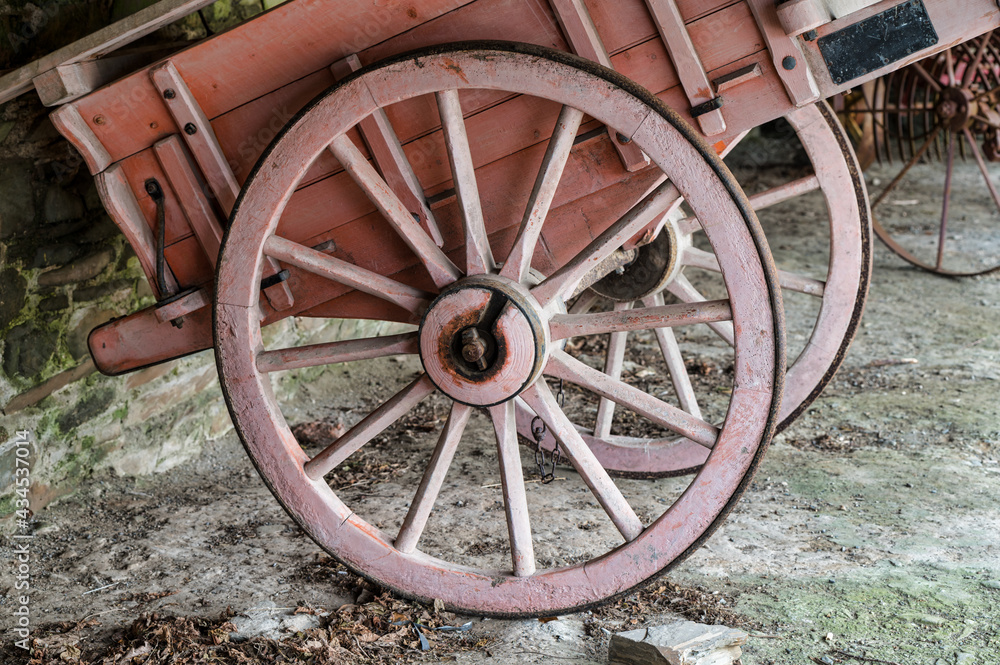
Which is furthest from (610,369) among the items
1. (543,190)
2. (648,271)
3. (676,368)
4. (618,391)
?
(543,190)

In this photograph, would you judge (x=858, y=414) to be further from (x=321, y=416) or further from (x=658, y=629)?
(x=321, y=416)

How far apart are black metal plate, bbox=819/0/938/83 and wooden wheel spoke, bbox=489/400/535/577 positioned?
3.25ft

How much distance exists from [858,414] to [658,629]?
1839 millimetres

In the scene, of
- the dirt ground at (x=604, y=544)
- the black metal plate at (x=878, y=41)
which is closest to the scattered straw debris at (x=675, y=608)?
the dirt ground at (x=604, y=544)

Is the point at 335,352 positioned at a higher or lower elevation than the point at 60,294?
lower

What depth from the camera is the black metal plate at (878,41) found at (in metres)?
1.69

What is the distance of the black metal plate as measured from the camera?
66.5 inches

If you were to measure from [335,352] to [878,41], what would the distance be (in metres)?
1.33

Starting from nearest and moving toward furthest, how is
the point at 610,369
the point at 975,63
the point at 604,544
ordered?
1. the point at 604,544
2. the point at 610,369
3. the point at 975,63

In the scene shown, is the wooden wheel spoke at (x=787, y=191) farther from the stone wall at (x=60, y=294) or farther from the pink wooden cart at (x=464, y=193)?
the stone wall at (x=60, y=294)

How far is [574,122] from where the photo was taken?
5.62 ft

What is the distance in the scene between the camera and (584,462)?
6.22 ft

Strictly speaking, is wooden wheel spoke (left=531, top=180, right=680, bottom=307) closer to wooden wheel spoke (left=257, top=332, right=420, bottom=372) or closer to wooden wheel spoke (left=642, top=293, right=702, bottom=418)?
wooden wheel spoke (left=257, top=332, right=420, bottom=372)

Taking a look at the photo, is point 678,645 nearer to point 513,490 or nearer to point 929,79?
point 513,490
